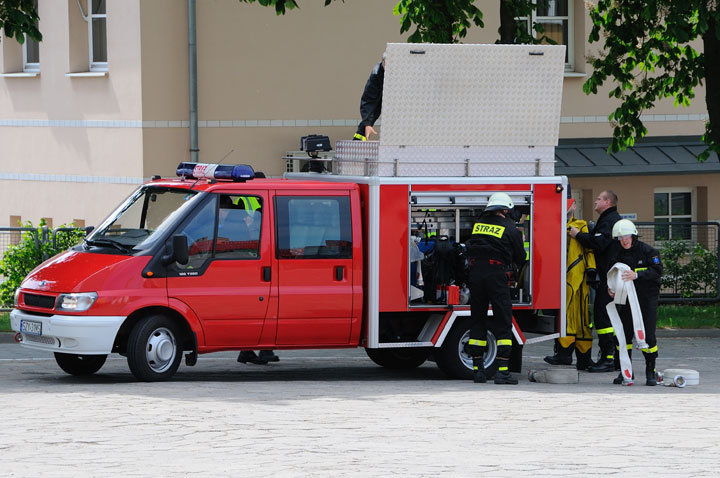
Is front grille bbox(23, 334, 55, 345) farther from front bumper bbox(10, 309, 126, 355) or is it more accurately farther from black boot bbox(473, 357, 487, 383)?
black boot bbox(473, 357, 487, 383)

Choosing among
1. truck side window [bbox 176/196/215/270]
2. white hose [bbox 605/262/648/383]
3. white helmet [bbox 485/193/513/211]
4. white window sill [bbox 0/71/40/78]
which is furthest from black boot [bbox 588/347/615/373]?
white window sill [bbox 0/71/40/78]

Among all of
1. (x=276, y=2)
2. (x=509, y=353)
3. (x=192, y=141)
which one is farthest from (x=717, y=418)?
(x=192, y=141)

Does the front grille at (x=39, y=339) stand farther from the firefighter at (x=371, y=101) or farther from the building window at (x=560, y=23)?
the building window at (x=560, y=23)

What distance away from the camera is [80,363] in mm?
13109

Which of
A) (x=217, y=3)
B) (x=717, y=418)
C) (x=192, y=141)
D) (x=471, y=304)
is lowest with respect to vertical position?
(x=717, y=418)

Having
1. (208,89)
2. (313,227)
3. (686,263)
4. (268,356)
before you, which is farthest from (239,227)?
(208,89)

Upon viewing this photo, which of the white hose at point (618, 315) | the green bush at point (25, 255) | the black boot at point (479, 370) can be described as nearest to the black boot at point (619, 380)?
the white hose at point (618, 315)

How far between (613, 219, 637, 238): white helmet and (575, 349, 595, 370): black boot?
1596 millimetres

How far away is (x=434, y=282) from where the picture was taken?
13016mm

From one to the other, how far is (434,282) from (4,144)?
14490mm

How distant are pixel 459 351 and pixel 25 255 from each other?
806cm

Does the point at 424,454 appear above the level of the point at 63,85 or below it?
below

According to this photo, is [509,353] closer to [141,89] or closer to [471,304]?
[471,304]

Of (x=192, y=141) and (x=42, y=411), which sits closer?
(x=42, y=411)
